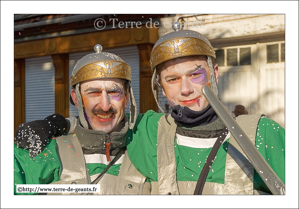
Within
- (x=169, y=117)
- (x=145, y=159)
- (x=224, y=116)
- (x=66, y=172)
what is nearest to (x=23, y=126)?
(x=66, y=172)

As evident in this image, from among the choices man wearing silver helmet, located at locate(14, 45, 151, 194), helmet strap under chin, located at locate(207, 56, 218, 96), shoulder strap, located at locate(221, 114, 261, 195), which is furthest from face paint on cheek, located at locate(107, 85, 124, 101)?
shoulder strap, located at locate(221, 114, 261, 195)

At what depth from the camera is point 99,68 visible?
2.45 meters

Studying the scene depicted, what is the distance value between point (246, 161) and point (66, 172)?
→ 1.20 meters

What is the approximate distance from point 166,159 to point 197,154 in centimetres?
21

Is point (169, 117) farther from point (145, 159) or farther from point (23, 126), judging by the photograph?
point (23, 126)

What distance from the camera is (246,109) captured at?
126 inches

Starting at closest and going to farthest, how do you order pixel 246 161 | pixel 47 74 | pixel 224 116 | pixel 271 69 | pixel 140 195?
pixel 224 116, pixel 246 161, pixel 140 195, pixel 271 69, pixel 47 74

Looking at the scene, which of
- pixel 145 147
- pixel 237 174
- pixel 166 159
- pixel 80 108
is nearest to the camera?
pixel 237 174

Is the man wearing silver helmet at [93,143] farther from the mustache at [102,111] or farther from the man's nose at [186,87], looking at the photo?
the man's nose at [186,87]

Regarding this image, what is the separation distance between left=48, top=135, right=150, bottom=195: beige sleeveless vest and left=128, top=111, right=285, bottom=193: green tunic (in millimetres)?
62

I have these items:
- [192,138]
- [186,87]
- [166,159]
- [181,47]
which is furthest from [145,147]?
[181,47]

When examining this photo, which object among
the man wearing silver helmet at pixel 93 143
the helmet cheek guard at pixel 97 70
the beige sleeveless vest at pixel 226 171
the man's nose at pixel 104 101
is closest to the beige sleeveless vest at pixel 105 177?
the man wearing silver helmet at pixel 93 143

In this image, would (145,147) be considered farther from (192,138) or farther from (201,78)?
(201,78)

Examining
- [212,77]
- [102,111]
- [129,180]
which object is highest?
[212,77]
